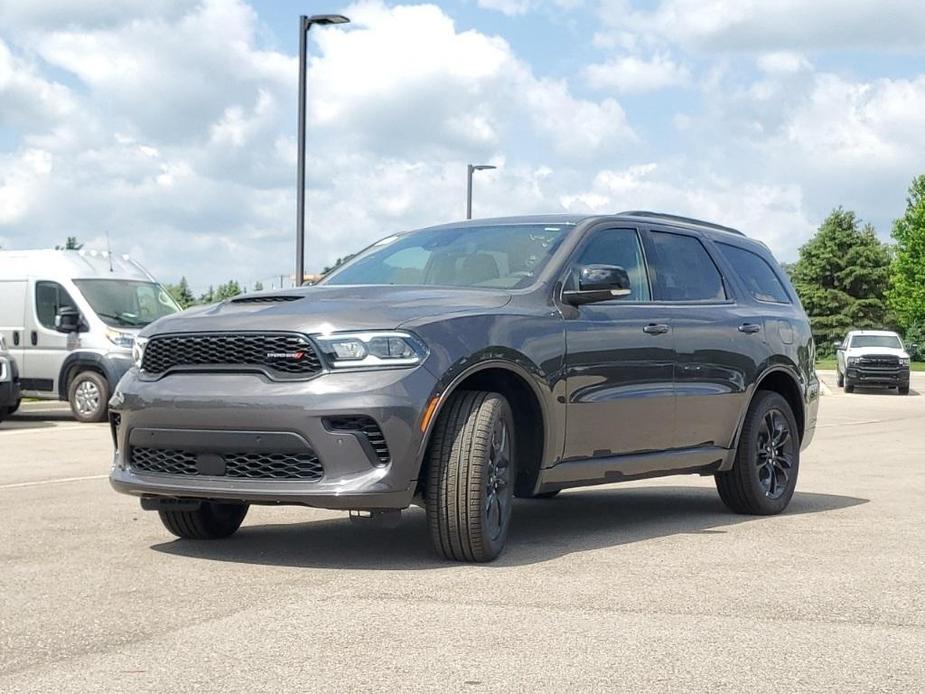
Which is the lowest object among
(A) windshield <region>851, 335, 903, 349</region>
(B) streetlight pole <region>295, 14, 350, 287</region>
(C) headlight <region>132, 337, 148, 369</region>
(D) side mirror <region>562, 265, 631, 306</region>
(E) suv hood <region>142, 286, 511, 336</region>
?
(A) windshield <region>851, 335, 903, 349</region>

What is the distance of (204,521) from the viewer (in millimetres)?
7680

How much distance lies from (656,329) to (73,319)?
12662 mm

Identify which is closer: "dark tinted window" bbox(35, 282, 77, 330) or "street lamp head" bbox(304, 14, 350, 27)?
"dark tinted window" bbox(35, 282, 77, 330)

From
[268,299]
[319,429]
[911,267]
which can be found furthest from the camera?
[911,267]

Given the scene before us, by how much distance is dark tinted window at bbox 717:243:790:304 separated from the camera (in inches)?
A: 378

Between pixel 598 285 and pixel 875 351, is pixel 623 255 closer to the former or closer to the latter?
pixel 598 285

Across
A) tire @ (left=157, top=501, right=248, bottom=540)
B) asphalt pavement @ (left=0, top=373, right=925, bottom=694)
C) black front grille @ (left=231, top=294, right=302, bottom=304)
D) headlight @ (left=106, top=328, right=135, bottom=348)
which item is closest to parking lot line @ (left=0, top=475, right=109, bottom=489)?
asphalt pavement @ (left=0, top=373, right=925, bottom=694)

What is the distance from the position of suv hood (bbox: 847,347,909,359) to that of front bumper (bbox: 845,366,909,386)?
34 centimetres

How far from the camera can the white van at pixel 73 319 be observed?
1914cm

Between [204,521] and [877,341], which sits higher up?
[877,341]

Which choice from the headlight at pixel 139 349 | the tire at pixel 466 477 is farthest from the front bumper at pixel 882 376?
the headlight at pixel 139 349

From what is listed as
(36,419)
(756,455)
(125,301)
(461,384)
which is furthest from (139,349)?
(36,419)

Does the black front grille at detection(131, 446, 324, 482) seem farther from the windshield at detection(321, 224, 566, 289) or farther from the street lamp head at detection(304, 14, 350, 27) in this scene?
the street lamp head at detection(304, 14, 350, 27)

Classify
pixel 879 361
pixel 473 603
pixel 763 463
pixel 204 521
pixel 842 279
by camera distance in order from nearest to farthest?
pixel 473 603
pixel 204 521
pixel 763 463
pixel 879 361
pixel 842 279
